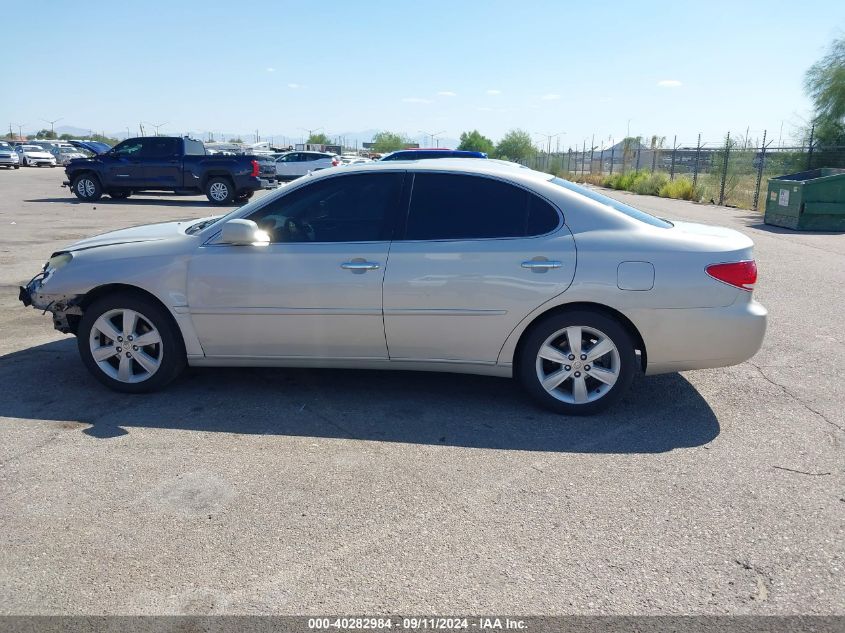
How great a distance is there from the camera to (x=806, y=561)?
3373mm

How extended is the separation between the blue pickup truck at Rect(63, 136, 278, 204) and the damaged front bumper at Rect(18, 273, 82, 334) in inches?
653

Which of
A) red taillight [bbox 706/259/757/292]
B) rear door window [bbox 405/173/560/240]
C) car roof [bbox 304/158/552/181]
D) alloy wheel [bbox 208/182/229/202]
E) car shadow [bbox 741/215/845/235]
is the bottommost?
car shadow [bbox 741/215/845/235]

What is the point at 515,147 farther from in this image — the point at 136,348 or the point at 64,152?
the point at 136,348

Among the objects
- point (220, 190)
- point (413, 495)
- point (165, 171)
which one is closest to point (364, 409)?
point (413, 495)

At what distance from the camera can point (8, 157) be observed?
45.5 m

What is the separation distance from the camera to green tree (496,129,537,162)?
2734 inches

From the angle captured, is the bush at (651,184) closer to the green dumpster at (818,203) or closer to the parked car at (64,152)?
the green dumpster at (818,203)

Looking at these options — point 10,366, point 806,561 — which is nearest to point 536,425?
point 806,561

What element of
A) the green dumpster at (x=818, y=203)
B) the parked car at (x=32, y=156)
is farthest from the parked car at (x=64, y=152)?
the green dumpster at (x=818, y=203)

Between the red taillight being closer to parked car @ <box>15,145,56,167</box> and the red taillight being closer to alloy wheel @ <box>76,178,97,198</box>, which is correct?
alloy wheel @ <box>76,178,97,198</box>

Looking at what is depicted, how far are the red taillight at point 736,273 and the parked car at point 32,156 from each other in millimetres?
50776

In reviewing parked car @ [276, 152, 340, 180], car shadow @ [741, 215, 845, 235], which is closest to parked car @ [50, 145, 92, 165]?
parked car @ [276, 152, 340, 180]

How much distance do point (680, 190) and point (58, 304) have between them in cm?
2757

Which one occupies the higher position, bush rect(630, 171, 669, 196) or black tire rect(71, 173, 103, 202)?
black tire rect(71, 173, 103, 202)
